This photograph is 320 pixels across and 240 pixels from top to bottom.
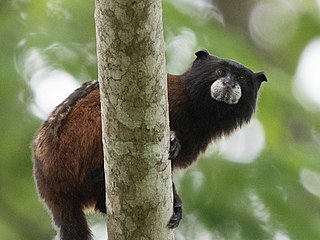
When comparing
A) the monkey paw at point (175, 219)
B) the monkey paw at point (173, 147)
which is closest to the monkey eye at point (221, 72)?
the monkey paw at point (173, 147)

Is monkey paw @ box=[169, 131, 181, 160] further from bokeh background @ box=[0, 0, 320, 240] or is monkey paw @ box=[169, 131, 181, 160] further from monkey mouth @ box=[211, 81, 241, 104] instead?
bokeh background @ box=[0, 0, 320, 240]

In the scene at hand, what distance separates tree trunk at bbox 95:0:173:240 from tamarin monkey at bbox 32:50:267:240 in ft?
0.87

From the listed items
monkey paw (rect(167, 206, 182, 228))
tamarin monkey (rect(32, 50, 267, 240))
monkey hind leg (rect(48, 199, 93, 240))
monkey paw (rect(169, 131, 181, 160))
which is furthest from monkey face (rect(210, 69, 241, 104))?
monkey hind leg (rect(48, 199, 93, 240))

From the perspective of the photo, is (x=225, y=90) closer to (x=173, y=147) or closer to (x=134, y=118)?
(x=173, y=147)

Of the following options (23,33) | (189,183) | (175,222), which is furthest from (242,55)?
(175,222)

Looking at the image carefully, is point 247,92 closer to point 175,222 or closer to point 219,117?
point 219,117

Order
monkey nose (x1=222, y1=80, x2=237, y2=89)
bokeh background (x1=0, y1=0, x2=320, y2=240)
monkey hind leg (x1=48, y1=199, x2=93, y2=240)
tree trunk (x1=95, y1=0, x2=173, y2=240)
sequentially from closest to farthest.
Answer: tree trunk (x1=95, y1=0, x2=173, y2=240) < monkey hind leg (x1=48, y1=199, x2=93, y2=240) < monkey nose (x1=222, y1=80, x2=237, y2=89) < bokeh background (x1=0, y1=0, x2=320, y2=240)

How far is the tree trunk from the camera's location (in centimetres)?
398

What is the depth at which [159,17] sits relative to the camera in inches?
158

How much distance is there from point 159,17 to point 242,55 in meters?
3.47

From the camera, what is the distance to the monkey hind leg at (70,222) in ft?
16.6

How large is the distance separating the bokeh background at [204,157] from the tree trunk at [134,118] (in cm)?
206

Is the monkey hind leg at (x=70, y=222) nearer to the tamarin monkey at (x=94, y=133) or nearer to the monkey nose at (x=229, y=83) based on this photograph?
the tamarin monkey at (x=94, y=133)

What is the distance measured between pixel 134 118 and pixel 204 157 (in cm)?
255
